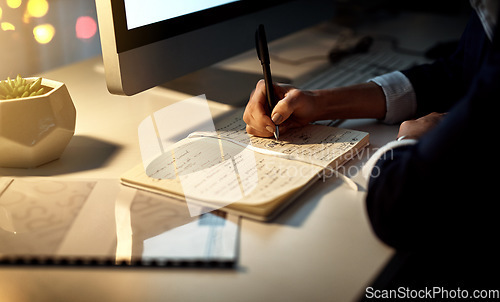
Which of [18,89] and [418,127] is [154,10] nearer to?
[18,89]

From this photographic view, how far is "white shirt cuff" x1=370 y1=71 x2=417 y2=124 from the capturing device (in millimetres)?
780

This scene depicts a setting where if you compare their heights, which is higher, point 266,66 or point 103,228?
point 266,66

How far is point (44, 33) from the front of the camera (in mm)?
1030

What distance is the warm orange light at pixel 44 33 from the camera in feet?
3.33

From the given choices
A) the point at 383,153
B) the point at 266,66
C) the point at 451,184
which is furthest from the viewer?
the point at 266,66

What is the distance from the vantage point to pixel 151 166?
0.63 m

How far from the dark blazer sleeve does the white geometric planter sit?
0.42 m

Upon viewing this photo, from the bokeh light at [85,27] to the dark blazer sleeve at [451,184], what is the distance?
0.86 m

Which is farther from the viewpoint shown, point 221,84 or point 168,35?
point 221,84

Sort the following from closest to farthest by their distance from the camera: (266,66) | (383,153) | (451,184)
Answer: (451,184) < (383,153) < (266,66)

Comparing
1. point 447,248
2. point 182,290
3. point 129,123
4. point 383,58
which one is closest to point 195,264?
point 182,290

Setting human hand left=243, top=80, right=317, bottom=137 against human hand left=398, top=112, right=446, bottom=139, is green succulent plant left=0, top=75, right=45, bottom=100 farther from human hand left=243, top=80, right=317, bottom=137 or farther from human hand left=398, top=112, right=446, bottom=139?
human hand left=398, top=112, right=446, bottom=139

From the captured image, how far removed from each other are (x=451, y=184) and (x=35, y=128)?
19.5 inches

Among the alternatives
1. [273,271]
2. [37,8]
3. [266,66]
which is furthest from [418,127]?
[37,8]
